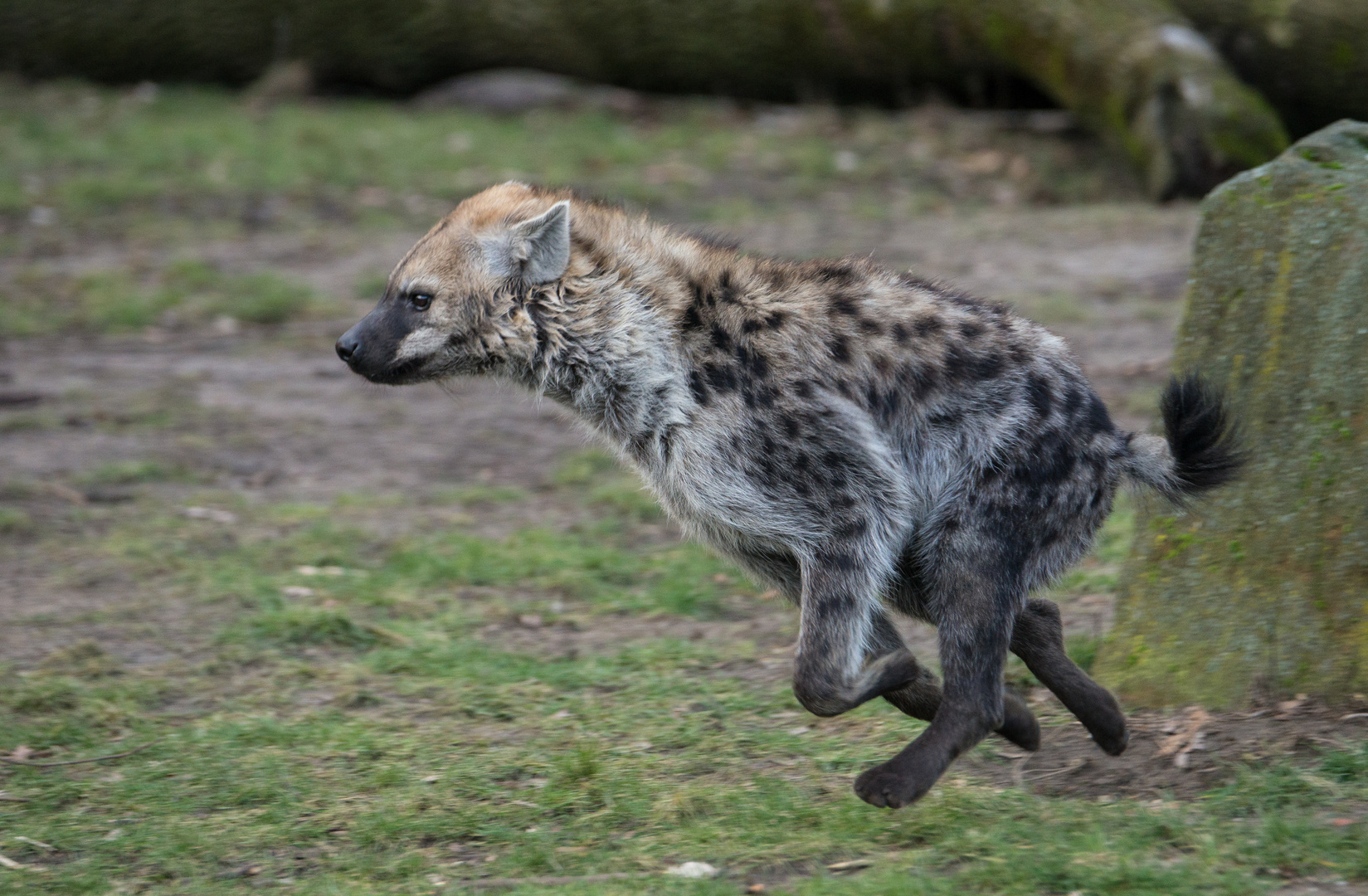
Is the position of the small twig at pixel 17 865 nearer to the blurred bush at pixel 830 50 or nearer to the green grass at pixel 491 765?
the green grass at pixel 491 765

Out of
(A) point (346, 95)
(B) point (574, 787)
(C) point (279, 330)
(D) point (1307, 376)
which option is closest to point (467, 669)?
(B) point (574, 787)

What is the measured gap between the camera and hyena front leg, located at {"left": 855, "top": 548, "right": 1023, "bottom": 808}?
3.49 m

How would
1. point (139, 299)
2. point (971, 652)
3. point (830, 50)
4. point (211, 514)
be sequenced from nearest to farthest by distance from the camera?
1. point (971, 652)
2. point (211, 514)
3. point (139, 299)
4. point (830, 50)

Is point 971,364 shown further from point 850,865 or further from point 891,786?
point 850,865

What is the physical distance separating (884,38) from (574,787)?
7142 millimetres

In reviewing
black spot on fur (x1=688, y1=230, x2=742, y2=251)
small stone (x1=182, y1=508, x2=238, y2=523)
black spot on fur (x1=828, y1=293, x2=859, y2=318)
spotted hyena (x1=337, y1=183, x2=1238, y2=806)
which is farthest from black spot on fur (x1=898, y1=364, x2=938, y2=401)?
small stone (x1=182, y1=508, x2=238, y2=523)

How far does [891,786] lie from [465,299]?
1.77m

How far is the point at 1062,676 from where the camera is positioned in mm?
3754

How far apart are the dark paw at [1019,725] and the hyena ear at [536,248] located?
167 cm

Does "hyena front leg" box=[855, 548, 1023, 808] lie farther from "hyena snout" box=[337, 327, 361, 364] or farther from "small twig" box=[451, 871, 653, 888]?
"hyena snout" box=[337, 327, 361, 364]

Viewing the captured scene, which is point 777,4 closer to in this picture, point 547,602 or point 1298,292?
point 547,602

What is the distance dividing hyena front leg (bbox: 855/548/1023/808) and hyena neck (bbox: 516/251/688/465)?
0.87 meters

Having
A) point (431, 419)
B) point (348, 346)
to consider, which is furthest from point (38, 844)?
point (431, 419)

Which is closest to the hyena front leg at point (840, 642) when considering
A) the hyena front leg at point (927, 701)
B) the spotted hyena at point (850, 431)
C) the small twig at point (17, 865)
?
the spotted hyena at point (850, 431)
